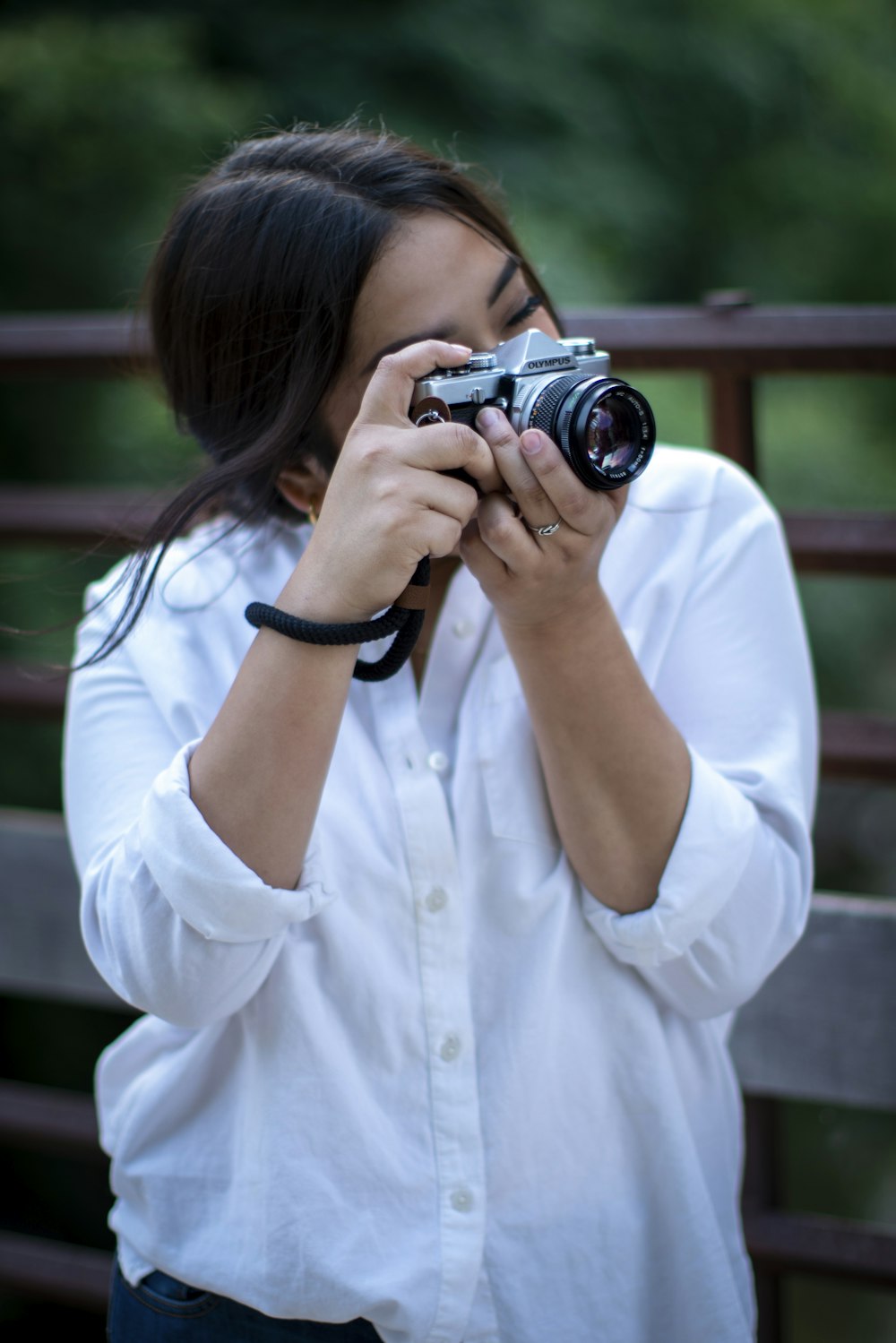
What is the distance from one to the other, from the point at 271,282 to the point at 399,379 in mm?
210

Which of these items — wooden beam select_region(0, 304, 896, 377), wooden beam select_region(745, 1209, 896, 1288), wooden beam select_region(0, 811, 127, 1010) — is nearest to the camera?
wooden beam select_region(0, 304, 896, 377)

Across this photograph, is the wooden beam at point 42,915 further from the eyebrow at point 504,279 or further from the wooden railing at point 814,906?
the eyebrow at point 504,279

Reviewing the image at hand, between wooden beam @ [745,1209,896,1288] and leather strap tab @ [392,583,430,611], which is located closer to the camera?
leather strap tab @ [392,583,430,611]

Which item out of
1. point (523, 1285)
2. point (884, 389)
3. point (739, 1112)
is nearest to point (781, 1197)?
point (739, 1112)

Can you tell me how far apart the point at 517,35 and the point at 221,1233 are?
5.86 metres

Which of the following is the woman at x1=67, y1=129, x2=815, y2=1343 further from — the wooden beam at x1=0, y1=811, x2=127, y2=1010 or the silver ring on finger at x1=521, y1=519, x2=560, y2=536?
the wooden beam at x1=0, y1=811, x2=127, y2=1010

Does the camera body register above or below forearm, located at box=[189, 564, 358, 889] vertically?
above

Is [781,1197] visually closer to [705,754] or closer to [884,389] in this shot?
[705,754]

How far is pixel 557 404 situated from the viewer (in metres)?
0.94

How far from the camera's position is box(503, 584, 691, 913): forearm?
98cm

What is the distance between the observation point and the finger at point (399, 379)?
3.11ft

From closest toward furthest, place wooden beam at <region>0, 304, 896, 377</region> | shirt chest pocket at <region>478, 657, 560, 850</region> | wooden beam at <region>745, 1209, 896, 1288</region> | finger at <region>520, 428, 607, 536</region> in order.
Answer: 1. finger at <region>520, 428, 607, 536</region>
2. shirt chest pocket at <region>478, 657, 560, 850</region>
3. wooden beam at <region>0, 304, 896, 377</region>
4. wooden beam at <region>745, 1209, 896, 1288</region>

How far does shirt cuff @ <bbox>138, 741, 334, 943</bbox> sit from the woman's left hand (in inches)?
11.4

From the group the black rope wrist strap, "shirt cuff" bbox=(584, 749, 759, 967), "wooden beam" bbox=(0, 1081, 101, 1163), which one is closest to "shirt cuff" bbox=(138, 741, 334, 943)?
the black rope wrist strap
